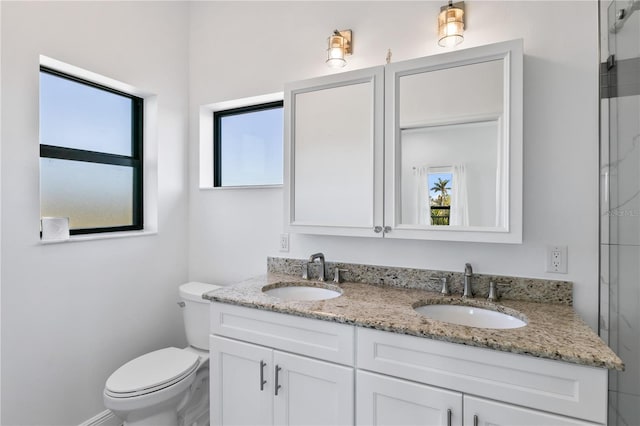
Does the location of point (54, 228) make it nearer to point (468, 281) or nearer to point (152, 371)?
point (152, 371)

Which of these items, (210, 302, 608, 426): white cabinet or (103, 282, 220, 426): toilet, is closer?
(210, 302, 608, 426): white cabinet

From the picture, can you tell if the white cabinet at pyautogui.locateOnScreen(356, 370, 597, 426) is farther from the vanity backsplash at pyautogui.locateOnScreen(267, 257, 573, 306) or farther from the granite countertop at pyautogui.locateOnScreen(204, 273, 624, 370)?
the vanity backsplash at pyautogui.locateOnScreen(267, 257, 573, 306)

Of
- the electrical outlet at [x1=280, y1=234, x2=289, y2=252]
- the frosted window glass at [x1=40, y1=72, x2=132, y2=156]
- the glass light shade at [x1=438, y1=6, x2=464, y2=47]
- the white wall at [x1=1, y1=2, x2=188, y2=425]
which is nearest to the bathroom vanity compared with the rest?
the electrical outlet at [x1=280, y1=234, x2=289, y2=252]

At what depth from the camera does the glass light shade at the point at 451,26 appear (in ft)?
4.75

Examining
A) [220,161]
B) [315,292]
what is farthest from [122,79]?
[315,292]

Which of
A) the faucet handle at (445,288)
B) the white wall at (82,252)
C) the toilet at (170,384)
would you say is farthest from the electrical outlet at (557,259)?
the white wall at (82,252)

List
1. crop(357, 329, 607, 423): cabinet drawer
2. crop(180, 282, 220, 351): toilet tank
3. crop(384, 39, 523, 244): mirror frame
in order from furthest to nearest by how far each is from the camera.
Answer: crop(180, 282, 220, 351): toilet tank, crop(384, 39, 523, 244): mirror frame, crop(357, 329, 607, 423): cabinet drawer

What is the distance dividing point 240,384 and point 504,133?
1.59 meters

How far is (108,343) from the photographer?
1.82 meters

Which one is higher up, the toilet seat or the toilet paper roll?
the toilet paper roll

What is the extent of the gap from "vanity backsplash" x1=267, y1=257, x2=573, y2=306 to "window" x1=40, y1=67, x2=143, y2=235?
1028 millimetres

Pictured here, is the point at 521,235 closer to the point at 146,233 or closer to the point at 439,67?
the point at 439,67

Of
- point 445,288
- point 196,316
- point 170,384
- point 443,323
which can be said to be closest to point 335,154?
point 445,288

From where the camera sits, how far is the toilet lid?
4.82 feet
